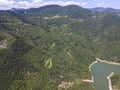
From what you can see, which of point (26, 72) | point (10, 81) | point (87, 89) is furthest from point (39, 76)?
point (87, 89)

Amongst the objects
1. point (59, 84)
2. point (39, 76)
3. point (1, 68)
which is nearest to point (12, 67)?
point (1, 68)

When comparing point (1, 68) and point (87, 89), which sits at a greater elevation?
point (1, 68)

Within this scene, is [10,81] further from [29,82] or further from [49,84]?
[49,84]

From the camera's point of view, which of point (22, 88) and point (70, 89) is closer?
point (22, 88)

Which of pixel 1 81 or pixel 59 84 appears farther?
pixel 59 84

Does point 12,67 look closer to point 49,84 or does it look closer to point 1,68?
point 1,68

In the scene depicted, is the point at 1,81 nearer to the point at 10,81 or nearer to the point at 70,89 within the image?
the point at 10,81

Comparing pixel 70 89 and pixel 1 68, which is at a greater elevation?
pixel 1 68

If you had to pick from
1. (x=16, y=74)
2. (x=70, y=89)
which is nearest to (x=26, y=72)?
(x=16, y=74)
